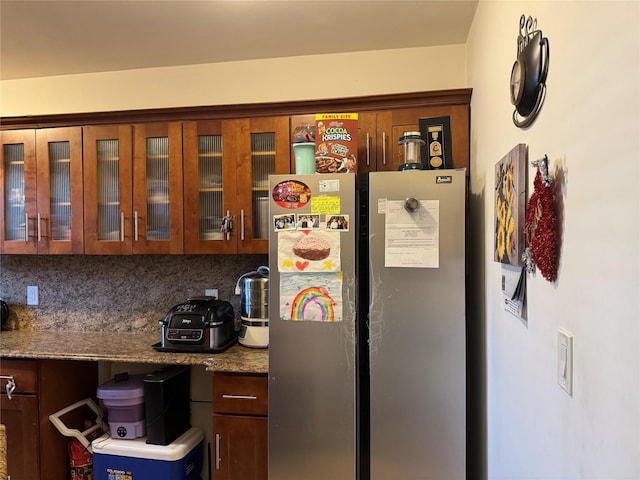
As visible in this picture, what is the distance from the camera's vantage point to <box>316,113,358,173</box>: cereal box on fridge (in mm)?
1899

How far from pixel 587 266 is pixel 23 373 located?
2.66m

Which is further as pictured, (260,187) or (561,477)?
(260,187)

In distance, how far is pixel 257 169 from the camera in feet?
7.52

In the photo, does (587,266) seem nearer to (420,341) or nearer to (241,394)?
(420,341)

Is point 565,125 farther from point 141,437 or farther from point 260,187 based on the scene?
point 141,437

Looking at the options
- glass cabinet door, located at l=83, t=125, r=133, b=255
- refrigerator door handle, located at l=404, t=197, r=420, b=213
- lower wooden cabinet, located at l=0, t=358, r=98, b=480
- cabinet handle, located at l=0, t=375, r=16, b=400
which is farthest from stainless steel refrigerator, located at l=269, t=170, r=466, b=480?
cabinet handle, located at l=0, t=375, r=16, b=400

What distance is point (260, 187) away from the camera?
7.51 feet

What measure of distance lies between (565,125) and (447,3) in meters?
1.38

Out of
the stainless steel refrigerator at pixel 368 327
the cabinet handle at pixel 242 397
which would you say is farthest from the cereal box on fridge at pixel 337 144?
the cabinet handle at pixel 242 397

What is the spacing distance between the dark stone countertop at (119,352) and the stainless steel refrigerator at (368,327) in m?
0.28

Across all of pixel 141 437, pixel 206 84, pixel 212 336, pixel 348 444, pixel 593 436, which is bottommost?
pixel 141 437

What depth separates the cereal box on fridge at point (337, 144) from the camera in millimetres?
1899

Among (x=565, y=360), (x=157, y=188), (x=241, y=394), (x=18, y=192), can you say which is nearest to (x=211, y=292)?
(x=157, y=188)

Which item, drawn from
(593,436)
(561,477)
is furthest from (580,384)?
(561,477)
